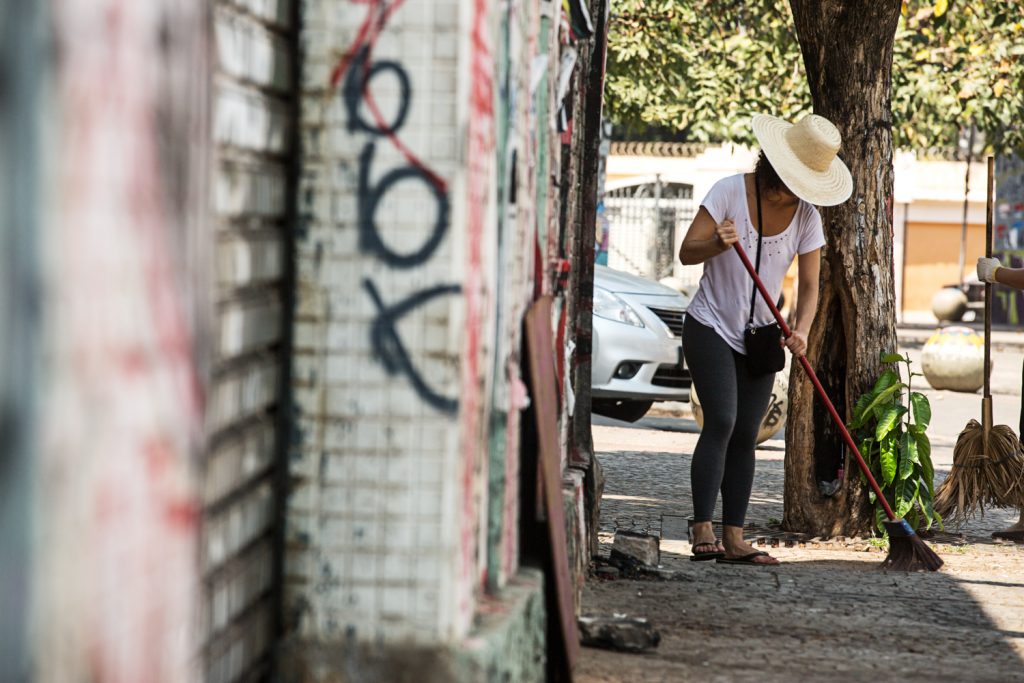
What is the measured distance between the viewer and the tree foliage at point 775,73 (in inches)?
653

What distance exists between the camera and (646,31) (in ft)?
50.1

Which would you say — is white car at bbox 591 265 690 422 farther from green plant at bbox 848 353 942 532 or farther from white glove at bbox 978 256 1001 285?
green plant at bbox 848 353 942 532

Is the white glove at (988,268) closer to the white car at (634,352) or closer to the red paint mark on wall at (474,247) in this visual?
the white car at (634,352)

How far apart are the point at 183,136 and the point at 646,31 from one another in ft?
44.1

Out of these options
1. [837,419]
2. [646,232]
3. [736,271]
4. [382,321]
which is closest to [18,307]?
[382,321]

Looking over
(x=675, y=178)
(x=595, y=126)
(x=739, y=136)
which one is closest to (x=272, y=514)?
(x=595, y=126)

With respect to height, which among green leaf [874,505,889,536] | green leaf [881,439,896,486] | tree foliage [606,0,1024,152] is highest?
tree foliage [606,0,1024,152]

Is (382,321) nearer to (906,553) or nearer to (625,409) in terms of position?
(906,553)

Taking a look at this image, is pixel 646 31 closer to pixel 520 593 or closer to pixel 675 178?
pixel 520 593

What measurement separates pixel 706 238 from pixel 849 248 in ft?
4.03

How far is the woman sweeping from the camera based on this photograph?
19.6ft

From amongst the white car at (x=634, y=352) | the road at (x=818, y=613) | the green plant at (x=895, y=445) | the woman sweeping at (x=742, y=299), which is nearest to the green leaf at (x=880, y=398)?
the green plant at (x=895, y=445)

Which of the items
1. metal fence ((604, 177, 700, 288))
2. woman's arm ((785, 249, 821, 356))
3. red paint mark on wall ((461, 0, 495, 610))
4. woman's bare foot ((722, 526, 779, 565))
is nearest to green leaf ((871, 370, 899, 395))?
woman's arm ((785, 249, 821, 356))

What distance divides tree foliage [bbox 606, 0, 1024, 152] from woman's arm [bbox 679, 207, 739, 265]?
10021 millimetres
